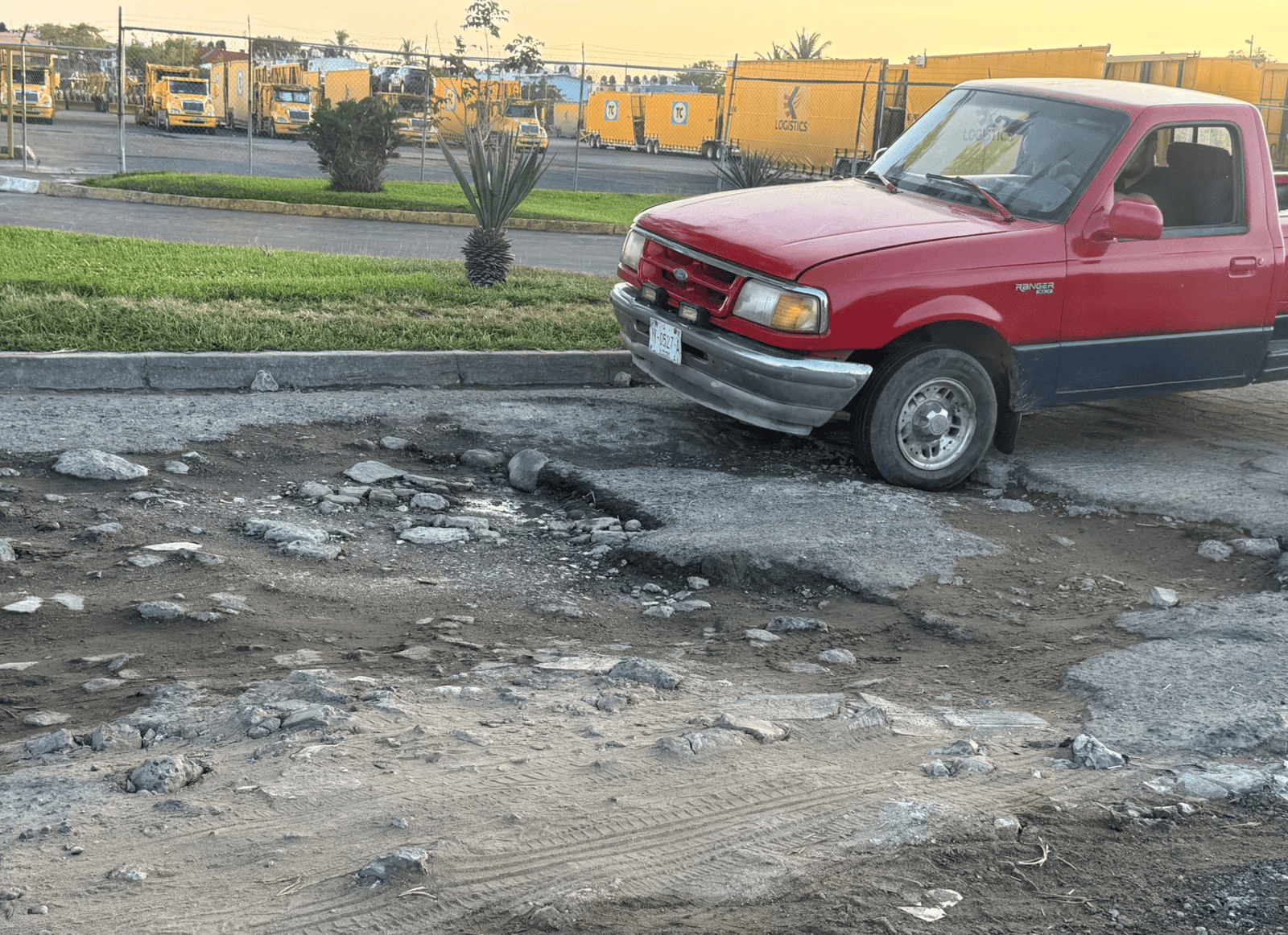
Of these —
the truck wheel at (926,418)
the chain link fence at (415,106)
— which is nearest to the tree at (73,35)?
the chain link fence at (415,106)

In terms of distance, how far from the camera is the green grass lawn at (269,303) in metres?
7.64

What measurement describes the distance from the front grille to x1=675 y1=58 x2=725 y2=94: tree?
1737 cm

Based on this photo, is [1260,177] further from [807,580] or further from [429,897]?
[429,897]

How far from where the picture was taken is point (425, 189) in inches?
821

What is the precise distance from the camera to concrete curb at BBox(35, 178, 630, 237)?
17438mm

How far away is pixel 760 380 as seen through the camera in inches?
225

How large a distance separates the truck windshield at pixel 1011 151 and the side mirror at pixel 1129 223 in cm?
19

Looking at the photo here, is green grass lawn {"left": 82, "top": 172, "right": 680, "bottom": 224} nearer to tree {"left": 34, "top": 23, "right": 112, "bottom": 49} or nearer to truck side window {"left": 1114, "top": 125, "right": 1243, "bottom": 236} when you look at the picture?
truck side window {"left": 1114, "top": 125, "right": 1243, "bottom": 236}

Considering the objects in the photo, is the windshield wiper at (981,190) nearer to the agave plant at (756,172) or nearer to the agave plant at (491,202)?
the agave plant at (491,202)

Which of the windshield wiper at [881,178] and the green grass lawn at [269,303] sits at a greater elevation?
the windshield wiper at [881,178]

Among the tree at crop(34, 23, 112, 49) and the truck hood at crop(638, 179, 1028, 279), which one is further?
the tree at crop(34, 23, 112, 49)

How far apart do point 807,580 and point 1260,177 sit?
13.1 ft

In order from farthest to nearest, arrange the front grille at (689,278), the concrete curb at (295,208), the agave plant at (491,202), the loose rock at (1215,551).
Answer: the concrete curb at (295,208), the agave plant at (491,202), the front grille at (689,278), the loose rock at (1215,551)

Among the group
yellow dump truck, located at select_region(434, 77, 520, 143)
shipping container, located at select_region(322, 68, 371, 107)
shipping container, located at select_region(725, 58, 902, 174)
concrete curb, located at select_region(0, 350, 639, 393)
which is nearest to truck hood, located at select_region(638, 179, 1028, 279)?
concrete curb, located at select_region(0, 350, 639, 393)
